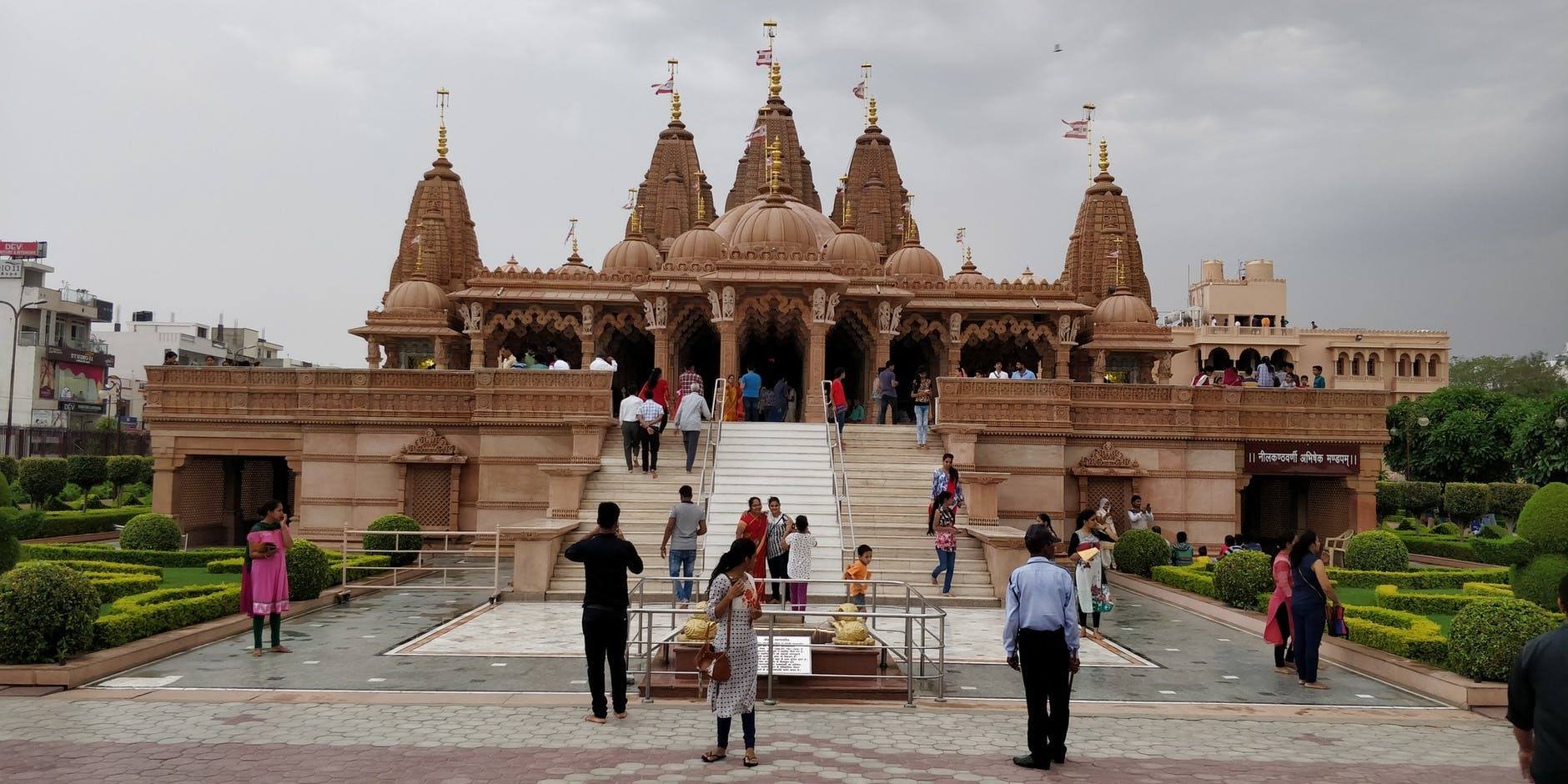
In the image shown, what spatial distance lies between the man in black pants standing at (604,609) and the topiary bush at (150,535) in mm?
14041

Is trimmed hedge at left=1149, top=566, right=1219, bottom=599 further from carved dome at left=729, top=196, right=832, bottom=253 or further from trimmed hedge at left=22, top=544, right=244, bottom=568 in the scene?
trimmed hedge at left=22, top=544, right=244, bottom=568

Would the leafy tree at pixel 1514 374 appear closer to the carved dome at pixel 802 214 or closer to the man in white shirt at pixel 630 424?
the carved dome at pixel 802 214

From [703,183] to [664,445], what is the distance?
25654mm

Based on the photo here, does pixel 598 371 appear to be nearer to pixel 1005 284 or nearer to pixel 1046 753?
pixel 1005 284

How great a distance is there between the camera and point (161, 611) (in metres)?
11.9

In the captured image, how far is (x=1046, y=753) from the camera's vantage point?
7.59m

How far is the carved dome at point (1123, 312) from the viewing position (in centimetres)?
3341

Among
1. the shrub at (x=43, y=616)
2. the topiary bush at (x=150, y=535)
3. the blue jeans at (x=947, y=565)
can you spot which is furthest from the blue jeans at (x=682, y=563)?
the topiary bush at (x=150, y=535)

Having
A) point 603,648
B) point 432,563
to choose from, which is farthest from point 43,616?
point 432,563

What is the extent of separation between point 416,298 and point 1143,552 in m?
22.7

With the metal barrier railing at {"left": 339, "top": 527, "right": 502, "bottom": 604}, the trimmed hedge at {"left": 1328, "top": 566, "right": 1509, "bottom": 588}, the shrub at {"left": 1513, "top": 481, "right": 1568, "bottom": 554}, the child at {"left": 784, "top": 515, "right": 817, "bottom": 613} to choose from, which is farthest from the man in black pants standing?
the trimmed hedge at {"left": 1328, "top": 566, "right": 1509, "bottom": 588}

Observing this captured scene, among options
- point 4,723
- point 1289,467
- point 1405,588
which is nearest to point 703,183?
point 1289,467

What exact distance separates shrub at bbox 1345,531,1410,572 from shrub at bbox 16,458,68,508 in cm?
3068

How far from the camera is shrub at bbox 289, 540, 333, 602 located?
46.9ft
